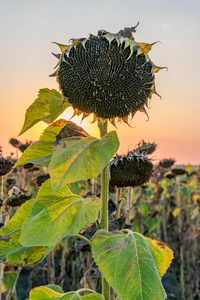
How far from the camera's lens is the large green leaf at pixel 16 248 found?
1.28m

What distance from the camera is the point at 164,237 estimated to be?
602 centimetres

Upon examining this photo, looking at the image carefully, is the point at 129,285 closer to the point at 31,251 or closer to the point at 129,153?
the point at 31,251

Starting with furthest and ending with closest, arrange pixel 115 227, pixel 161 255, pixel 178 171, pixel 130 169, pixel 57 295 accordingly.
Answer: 1. pixel 178 171
2. pixel 130 169
3. pixel 115 227
4. pixel 57 295
5. pixel 161 255

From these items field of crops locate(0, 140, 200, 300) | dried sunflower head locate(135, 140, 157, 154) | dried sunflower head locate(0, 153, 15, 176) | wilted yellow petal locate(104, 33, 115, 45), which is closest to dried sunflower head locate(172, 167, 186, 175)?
field of crops locate(0, 140, 200, 300)

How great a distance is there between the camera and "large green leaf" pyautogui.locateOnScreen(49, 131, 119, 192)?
1028mm

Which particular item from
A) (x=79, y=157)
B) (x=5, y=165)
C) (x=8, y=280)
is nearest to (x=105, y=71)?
(x=79, y=157)

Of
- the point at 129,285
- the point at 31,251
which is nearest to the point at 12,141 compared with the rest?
the point at 31,251

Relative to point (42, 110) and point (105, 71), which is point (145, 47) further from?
point (42, 110)

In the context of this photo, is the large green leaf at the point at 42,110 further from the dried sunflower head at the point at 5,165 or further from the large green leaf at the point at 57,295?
the dried sunflower head at the point at 5,165

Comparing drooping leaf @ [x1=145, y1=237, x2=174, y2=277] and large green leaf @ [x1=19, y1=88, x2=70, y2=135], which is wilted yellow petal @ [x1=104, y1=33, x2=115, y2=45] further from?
drooping leaf @ [x1=145, y1=237, x2=174, y2=277]

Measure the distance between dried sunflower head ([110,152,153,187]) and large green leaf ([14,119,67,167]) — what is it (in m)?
1.09

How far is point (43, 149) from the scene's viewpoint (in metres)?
1.25

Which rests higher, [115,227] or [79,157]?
[79,157]

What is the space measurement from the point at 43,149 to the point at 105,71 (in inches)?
13.1
